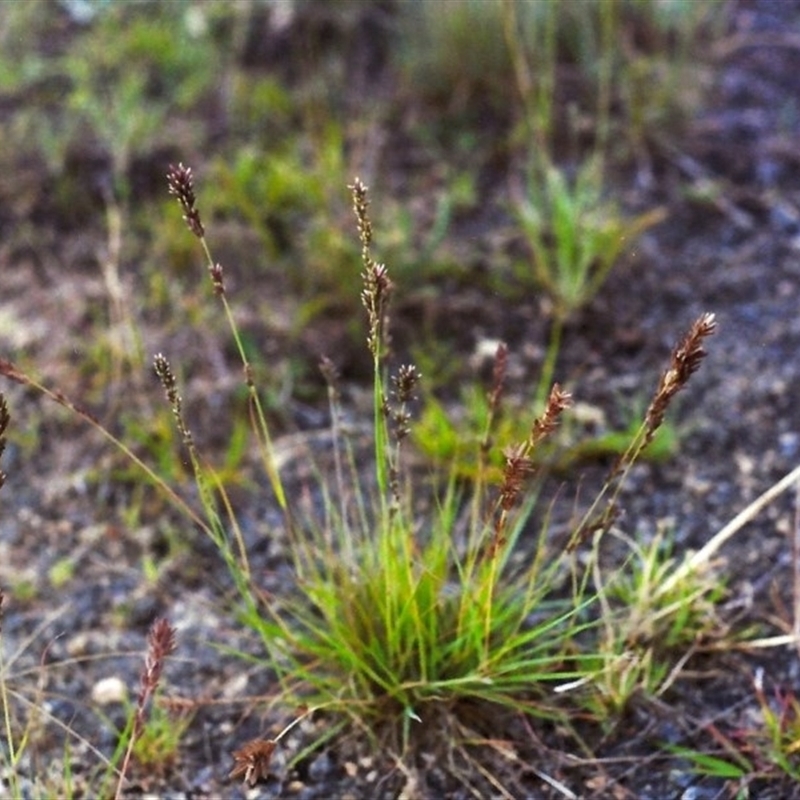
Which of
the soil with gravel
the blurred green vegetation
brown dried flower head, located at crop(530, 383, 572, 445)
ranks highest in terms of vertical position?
brown dried flower head, located at crop(530, 383, 572, 445)

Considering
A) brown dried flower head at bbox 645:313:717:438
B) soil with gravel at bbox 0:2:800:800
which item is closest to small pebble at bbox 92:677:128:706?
soil with gravel at bbox 0:2:800:800

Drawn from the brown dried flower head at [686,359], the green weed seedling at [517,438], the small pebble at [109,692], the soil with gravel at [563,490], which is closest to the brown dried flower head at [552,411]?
the brown dried flower head at [686,359]

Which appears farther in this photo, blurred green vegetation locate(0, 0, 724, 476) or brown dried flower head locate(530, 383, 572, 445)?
blurred green vegetation locate(0, 0, 724, 476)

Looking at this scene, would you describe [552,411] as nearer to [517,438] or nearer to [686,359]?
[686,359]

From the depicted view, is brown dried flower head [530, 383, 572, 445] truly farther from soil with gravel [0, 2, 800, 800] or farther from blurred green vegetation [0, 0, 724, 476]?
blurred green vegetation [0, 0, 724, 476]

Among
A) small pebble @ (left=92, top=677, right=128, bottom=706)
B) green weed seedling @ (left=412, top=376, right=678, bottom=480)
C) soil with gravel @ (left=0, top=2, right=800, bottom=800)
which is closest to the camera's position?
soil with gravel @ (left=0, top=2, right=800, bottom=800)

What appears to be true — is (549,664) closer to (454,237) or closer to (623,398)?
(623,398)

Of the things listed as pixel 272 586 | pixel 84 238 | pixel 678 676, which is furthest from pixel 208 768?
pixel 84 238

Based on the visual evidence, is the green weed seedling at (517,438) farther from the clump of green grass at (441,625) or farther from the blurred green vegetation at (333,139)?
the clump of green grass at (441,625)
